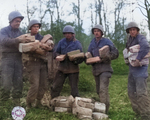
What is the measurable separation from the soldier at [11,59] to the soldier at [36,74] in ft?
0.97

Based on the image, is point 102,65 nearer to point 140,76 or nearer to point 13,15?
point 140,76

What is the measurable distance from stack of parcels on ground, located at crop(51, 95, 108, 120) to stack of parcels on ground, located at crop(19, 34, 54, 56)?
117 cm

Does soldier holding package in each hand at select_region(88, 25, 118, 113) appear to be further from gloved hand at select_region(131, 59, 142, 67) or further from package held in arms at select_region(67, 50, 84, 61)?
gloved hand at select_region(131, 59, 142, 67)

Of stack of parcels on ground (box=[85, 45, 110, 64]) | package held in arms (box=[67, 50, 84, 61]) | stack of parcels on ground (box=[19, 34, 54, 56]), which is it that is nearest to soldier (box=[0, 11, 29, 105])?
stack of parcels on ground (box=[19, 34, 54, 56])

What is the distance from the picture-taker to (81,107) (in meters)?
4.32

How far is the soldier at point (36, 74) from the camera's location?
4.55 m

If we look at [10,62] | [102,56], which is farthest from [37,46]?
[102,56]

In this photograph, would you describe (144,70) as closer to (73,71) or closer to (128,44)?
(128,44)

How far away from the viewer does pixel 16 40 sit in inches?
170

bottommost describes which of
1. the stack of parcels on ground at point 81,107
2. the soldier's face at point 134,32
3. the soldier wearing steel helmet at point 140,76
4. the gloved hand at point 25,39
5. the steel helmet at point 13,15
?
the stack of parcels on ground at point 81,107

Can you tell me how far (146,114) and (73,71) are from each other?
6.41 feet

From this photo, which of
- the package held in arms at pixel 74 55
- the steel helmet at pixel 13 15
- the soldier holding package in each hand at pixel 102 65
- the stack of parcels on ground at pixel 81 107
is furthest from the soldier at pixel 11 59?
the soldier holding package in each hand at pixel 102 65

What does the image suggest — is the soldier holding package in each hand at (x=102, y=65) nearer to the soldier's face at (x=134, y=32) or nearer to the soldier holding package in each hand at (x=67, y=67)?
the soldier holding package in each hand at (x=67, y=67)

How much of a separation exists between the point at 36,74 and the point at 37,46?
2.22 feet
